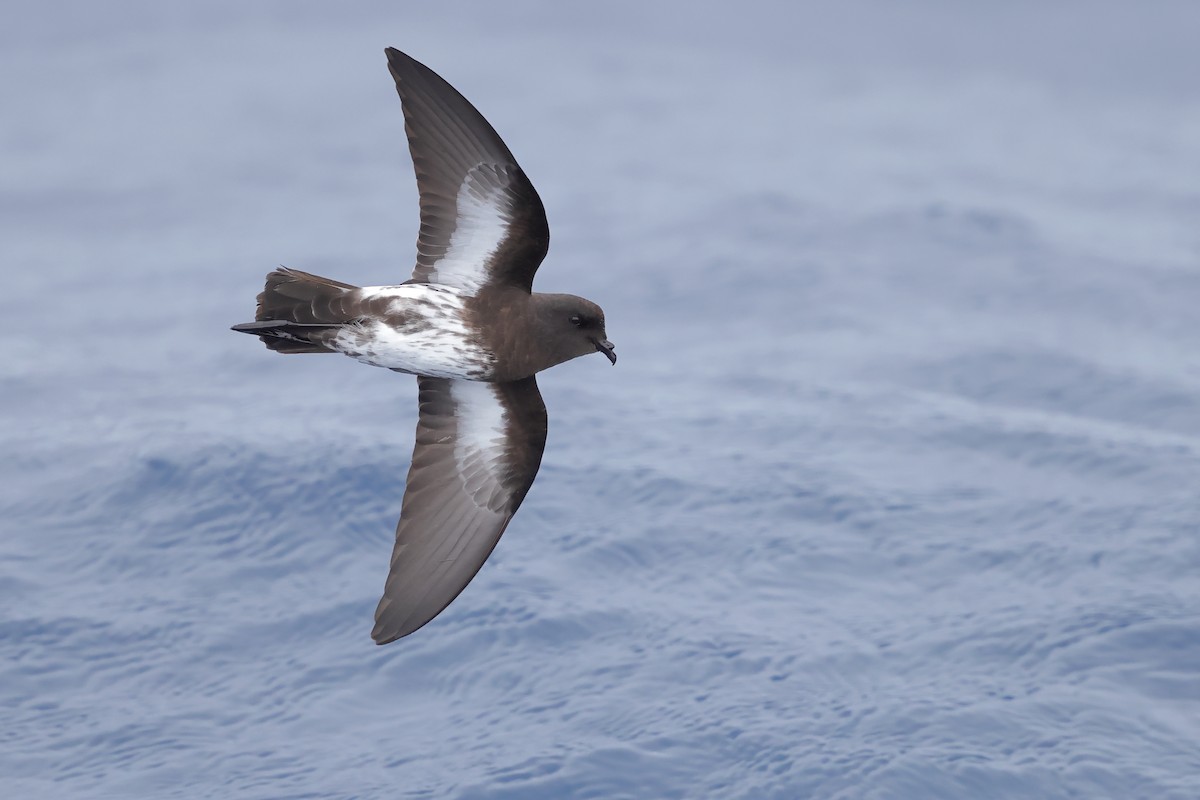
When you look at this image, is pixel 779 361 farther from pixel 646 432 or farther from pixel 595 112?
pixel 595 112

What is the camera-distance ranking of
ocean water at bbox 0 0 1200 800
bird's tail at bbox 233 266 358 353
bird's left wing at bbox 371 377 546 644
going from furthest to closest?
1. ocean water at bbox 0 0 1200 800
2. bird's left wing at bbox 371 377 546 644
3. bird's tail at bbox 233 266 358 353

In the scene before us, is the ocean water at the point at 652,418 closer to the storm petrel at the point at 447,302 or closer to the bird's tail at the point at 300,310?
the storm petrel at the point at 447,302

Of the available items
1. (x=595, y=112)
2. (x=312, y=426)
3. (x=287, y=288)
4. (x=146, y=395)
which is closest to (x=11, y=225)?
(x=146, y=395)

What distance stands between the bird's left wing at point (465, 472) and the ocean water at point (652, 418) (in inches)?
202

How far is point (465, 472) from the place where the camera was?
941 centimetres

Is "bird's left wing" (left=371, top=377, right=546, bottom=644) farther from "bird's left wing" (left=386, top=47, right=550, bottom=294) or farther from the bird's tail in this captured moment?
the bird's tail

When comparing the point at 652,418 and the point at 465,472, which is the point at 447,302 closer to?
the point at 465,472

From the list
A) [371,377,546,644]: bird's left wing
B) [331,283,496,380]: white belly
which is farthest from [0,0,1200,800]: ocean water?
[331,283,496,380]: white belly

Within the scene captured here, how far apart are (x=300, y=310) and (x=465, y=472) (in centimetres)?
140

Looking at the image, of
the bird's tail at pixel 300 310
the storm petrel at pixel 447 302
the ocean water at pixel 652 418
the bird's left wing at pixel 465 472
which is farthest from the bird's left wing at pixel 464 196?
the ocean water at pixel 652 418

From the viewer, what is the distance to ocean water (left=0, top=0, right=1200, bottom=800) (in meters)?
14.5

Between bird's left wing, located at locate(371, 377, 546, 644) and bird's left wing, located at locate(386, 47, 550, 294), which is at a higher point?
bird's left wing, located at locate(386, 47, 550, 294)

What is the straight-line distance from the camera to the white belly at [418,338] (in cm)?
855

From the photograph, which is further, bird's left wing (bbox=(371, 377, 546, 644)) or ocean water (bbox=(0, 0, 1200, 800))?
ocean water (bbox=(0, 0, 1200, 800))
